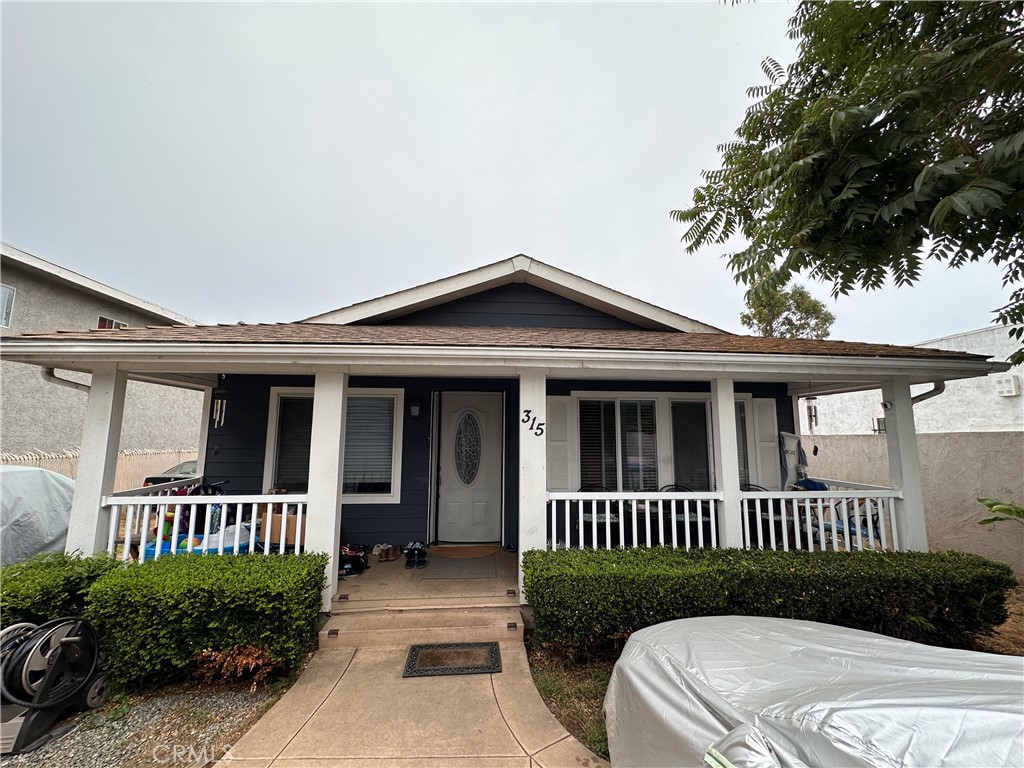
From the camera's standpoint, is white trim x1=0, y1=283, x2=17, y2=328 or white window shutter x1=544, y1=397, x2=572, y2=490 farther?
white trim x1=0, y1=283, x2=17, y2=328

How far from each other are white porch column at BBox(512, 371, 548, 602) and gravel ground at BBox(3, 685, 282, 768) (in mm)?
2469

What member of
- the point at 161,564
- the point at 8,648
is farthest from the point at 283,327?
the point at 8,648

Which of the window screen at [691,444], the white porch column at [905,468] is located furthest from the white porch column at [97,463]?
the white porch column at [905,468]

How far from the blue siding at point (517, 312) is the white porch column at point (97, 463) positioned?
359cm

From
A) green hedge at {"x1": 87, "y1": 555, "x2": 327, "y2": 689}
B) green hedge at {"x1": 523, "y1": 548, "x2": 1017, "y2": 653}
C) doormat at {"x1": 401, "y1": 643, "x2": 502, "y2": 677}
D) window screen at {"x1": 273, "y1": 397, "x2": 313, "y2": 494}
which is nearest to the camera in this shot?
green hedge at {"x1": 87, "y1": 555, "x2": 327, "y2": 689}

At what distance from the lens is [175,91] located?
6.70 meters

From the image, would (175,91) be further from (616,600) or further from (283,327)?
(616,600)

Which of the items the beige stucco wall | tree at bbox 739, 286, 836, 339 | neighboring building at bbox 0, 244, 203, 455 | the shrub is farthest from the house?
tree at bbox 739, 286, 836, 339

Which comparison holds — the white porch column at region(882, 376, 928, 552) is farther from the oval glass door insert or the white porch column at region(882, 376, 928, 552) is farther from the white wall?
the oval glass door insert

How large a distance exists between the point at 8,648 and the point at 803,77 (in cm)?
808

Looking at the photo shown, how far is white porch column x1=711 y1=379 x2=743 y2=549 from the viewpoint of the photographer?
172 inches

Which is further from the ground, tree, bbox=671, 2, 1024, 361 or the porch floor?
tree, bbox=671, 2, 1024, 361

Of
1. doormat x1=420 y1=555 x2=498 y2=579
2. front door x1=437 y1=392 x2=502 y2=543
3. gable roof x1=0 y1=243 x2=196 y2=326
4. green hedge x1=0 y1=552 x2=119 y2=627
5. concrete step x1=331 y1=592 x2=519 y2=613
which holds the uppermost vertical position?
gable roof x1=0 y1=243 x2=196 y2=326

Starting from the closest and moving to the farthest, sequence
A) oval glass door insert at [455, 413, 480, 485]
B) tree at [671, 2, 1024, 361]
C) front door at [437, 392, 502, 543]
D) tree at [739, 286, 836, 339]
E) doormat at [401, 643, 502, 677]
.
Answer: tree at [671, 2, 1024, 361] < doormat at [401, 643, 502, 677] < front door at [437, 392, 502, 543] < oval glass door insert at [455, 413, 480, 485] < tree at [739, 286, 836, 339]
